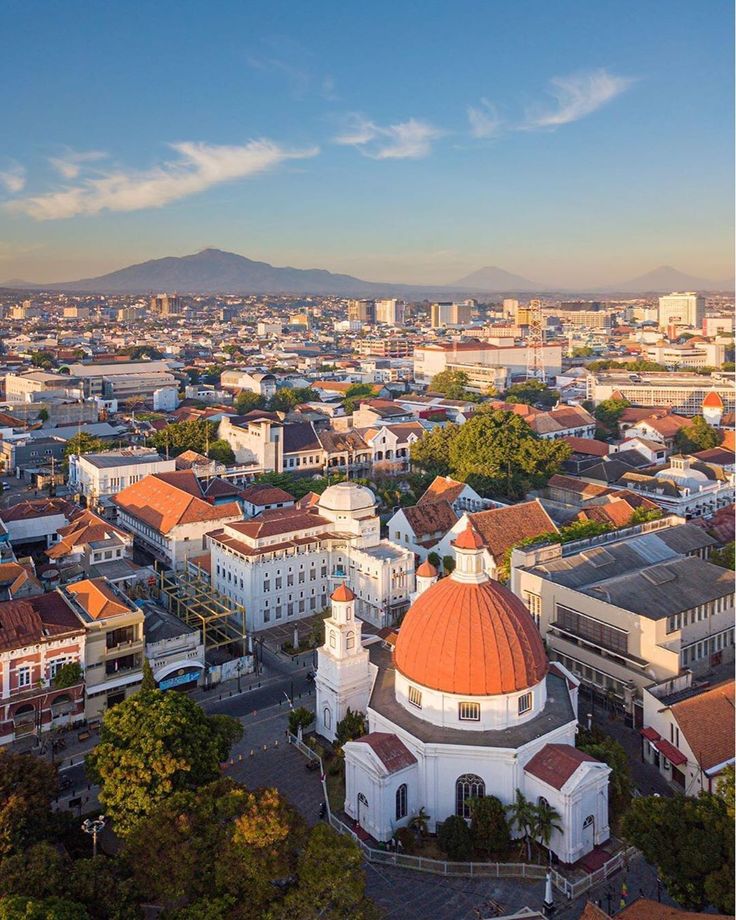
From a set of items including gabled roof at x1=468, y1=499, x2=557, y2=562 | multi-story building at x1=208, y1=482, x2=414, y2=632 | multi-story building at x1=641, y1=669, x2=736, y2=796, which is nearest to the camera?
multi-story building at x1=641, y1=669, x2=736, y2=796

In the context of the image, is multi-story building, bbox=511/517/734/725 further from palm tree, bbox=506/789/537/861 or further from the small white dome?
the small white dome

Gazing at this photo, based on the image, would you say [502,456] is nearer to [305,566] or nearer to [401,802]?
[305,566]

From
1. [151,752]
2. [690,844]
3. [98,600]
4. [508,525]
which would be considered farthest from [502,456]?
[690,844]

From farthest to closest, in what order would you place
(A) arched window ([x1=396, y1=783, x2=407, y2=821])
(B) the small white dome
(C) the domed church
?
(B) the small white dome → (A) arched window ([x1=396, y1=783, x2=407, y2=821]) → (C) the domed church

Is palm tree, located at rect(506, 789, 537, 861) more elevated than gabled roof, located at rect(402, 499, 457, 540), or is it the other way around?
gabled roof, located at rect(402, 499, 457, 540)

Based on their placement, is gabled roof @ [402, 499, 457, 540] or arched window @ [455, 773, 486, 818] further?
gabled roof @ [402, 499, 457, 540]

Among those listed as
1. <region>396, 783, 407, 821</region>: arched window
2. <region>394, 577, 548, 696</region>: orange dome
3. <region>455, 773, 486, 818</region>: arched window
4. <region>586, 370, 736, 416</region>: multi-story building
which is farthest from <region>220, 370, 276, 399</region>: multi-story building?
<region>455, 773, 486, 818</region>: arched window

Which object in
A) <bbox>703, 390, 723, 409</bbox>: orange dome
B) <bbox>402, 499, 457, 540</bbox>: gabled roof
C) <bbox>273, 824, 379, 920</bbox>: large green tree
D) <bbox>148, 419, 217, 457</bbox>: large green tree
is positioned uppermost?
<bbox>703, 390, 723, 409</bbox>: orange dome

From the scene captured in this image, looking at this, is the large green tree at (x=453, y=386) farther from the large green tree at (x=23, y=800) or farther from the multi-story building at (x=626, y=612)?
the large green tree at (x=23, y=800)
